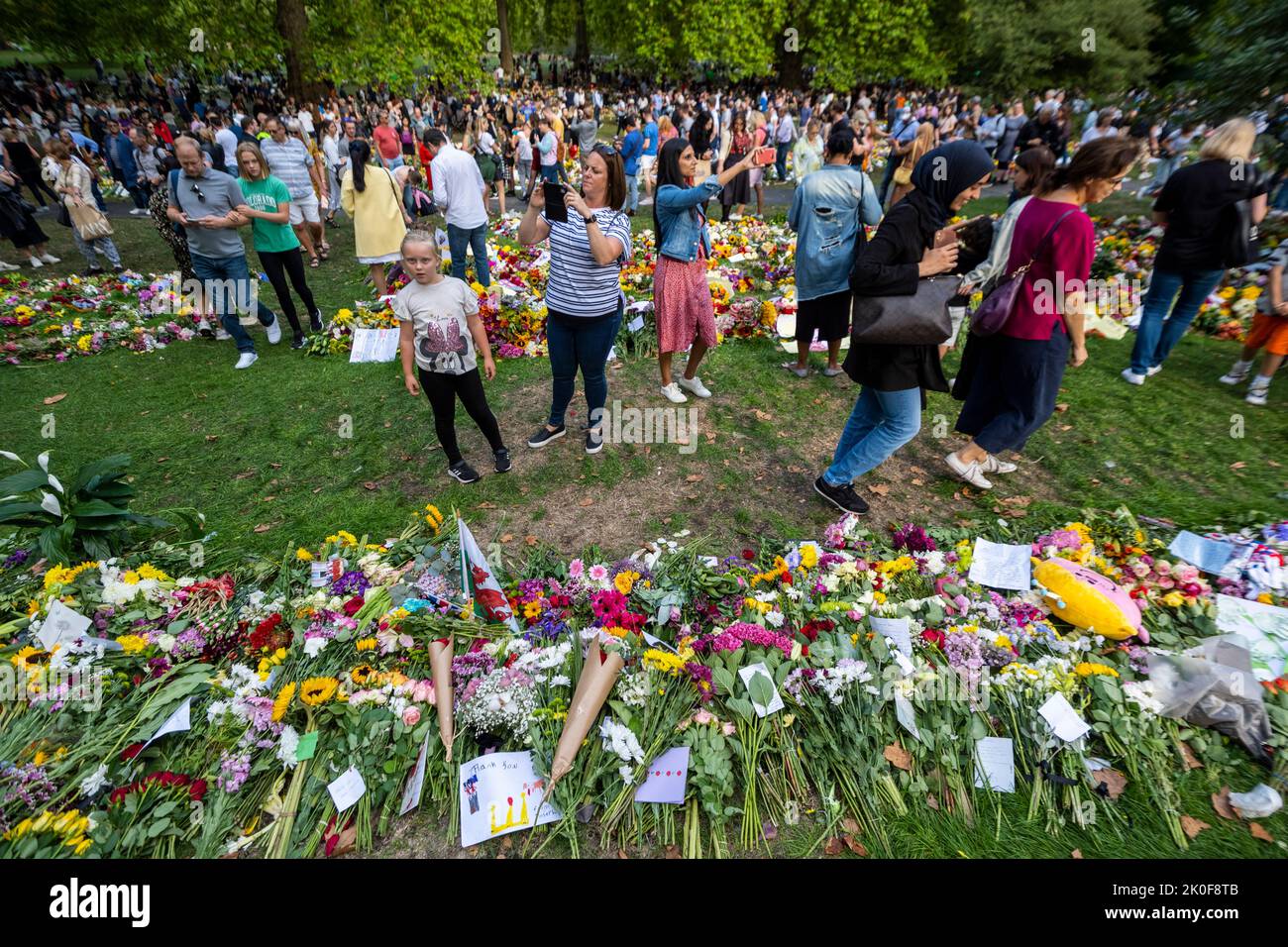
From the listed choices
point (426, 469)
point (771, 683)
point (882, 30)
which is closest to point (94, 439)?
point (426, 469)

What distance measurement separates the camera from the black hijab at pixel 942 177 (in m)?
3.22

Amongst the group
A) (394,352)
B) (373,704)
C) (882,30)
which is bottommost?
(373,704)

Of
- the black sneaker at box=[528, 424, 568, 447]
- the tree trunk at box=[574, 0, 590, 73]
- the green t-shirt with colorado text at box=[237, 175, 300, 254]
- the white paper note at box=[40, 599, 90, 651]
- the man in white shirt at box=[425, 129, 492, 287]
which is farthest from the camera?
the tree trunk at box=[574, 0, 590, 73]

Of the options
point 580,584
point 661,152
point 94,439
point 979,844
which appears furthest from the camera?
point 94,439

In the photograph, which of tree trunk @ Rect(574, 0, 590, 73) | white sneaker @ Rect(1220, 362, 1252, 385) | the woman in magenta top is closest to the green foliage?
the woman in magenta top

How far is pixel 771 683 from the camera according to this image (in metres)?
2.92

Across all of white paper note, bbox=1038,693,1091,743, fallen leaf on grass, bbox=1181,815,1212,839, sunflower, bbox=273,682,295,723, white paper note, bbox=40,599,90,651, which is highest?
white paper note, bbox=40,599,90,651

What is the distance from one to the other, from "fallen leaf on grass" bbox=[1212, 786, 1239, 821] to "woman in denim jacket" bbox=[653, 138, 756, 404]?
4.08 meters

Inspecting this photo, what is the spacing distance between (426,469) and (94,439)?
10.6ft

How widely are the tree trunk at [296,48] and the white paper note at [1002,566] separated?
72.2 feet

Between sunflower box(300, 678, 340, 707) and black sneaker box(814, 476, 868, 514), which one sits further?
black sneaker box(814, 476, 868, 514)

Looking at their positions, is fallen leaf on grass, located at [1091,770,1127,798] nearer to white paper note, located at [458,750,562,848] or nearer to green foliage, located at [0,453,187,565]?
white paper note, located at [458,750,562,848]

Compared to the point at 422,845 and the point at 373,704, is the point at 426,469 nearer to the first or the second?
the point at 373,704

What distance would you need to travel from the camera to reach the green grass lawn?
4379mm
